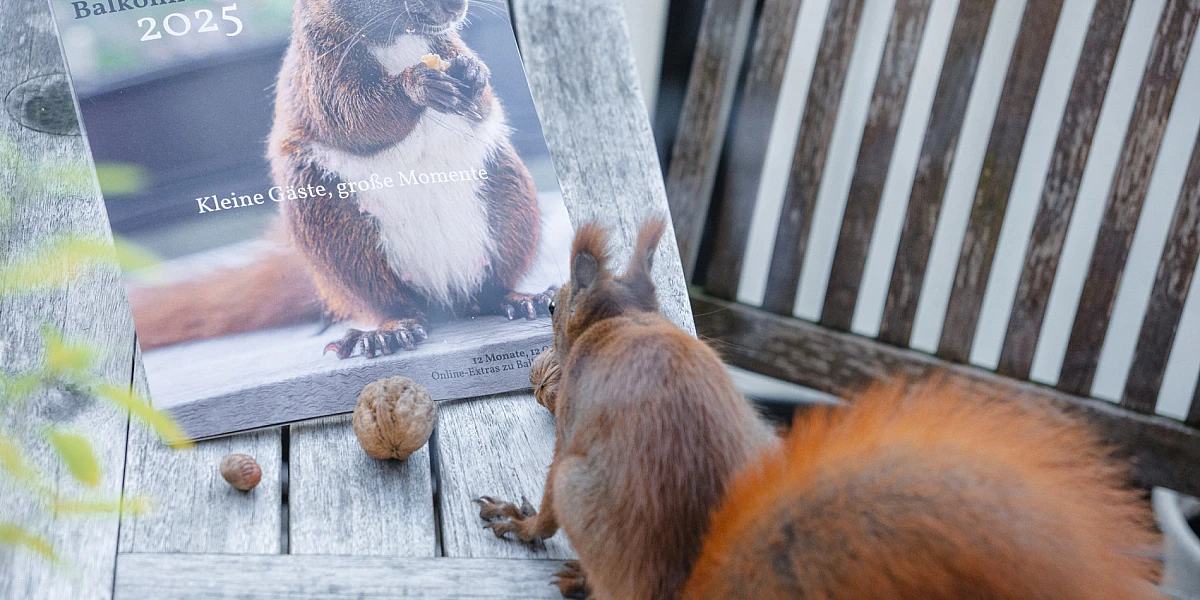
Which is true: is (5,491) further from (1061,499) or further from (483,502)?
(1061,499)

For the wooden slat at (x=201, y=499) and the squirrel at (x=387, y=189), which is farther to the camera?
the squirrel at (x=387, y=189)

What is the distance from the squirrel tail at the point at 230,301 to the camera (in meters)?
0.67

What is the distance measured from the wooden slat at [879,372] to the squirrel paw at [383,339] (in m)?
0.66

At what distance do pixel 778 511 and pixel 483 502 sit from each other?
282 mm

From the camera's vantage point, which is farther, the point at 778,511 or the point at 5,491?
the point at 5,491

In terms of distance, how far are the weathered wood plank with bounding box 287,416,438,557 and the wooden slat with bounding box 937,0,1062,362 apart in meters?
1.09

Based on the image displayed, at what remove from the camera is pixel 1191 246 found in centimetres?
132

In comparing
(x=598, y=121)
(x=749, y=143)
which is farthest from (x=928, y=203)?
(x=598, y=121)

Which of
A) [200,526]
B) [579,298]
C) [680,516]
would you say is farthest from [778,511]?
[200,526]

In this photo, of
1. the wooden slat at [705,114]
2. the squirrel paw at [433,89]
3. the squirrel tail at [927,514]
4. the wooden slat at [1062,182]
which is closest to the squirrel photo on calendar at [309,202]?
the squirrel paw at [433,89]

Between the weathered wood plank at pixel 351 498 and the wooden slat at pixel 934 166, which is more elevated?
the wooden slat at pixel 934 166

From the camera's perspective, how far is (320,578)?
1.82 feet

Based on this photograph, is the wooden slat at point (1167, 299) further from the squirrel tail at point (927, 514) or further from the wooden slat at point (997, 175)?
the squirrel tail at point (927, 514)

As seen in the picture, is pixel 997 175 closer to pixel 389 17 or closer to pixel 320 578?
pixel 389 17
